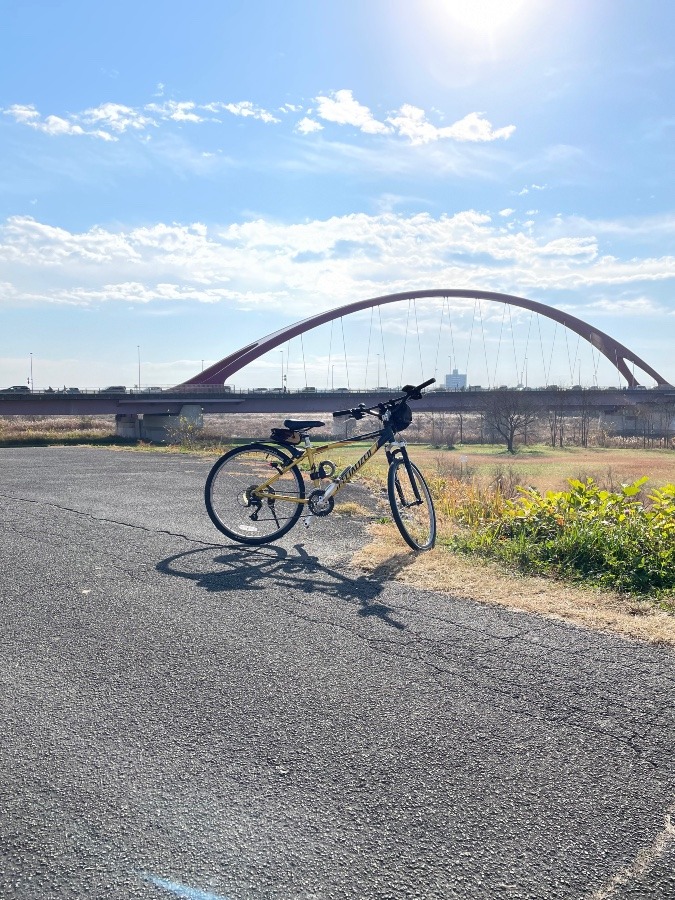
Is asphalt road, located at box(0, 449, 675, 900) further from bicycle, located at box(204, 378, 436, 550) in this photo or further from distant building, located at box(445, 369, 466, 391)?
distant building, located at box(445, 369, 466, 391)

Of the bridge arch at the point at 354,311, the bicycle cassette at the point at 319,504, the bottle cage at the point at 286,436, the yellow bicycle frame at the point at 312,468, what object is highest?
the bridge arch at the point at 354,311

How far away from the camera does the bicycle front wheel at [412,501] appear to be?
6148 mm

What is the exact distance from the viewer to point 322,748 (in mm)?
2637

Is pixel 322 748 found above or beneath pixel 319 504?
beneath

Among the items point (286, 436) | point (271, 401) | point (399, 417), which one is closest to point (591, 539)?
point (399, 417)

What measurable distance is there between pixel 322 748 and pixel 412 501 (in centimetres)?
382

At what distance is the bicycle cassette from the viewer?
6.20 m

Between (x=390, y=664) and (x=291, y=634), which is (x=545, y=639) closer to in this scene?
(x=390, y=664)

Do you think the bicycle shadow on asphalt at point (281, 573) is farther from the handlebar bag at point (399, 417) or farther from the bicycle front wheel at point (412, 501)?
the handlebar bag at point (399, 417)

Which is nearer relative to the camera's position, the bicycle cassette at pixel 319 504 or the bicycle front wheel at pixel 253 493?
the bicycle cassette at pixel 319 504

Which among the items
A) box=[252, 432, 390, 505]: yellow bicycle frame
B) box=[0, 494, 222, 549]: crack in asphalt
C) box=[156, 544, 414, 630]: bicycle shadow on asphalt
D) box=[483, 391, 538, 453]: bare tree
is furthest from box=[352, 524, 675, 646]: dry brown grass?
box=[483, 391, 538, 453]: bare tree

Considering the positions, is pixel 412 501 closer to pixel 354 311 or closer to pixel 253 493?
pixel 253 493

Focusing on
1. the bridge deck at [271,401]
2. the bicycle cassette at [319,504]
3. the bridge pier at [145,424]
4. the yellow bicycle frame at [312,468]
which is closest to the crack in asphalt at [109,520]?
the yellow bicycle frame at [312,468]

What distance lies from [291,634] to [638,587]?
2.68 metres
